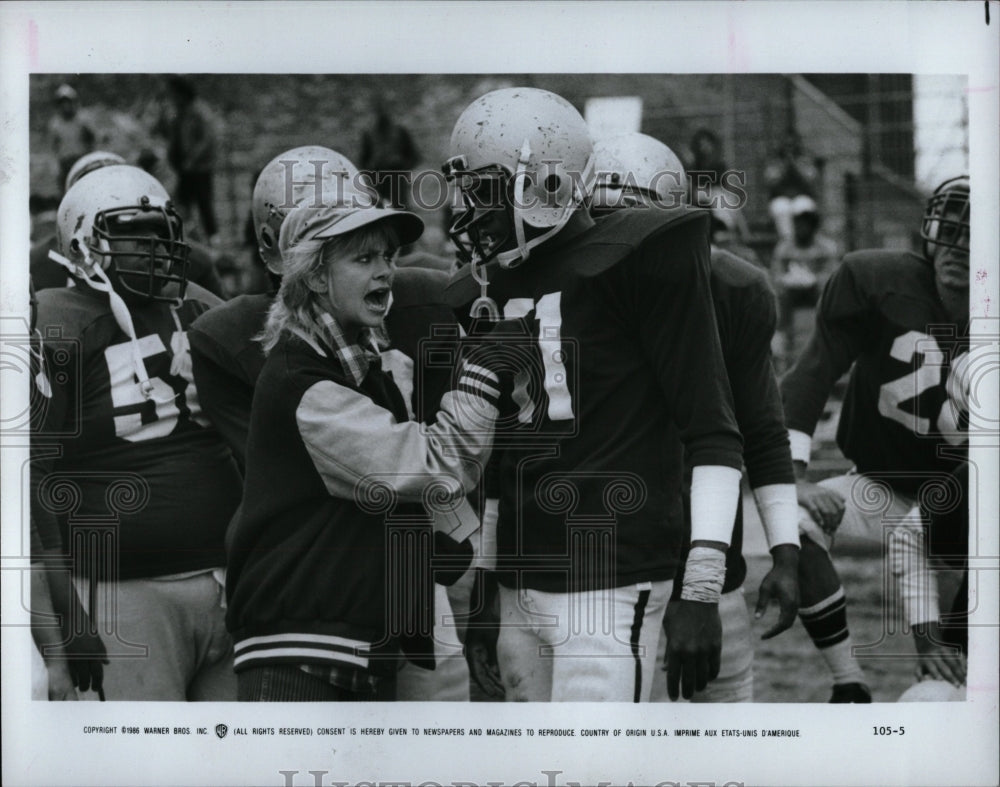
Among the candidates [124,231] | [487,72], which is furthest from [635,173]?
[124,231]

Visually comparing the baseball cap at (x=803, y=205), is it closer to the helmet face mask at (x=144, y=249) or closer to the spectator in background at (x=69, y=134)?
the helmet face mask at (x=144, y=249)

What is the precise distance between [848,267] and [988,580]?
848 mm

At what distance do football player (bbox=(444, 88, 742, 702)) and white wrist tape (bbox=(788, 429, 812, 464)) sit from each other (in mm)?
269

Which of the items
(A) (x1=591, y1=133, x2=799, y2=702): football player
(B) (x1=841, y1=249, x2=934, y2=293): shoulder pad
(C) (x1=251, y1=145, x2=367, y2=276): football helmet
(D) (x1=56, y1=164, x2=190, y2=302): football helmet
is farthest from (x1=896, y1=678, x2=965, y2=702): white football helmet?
(D) (x1=56, y1=164, x2=190, y2=302): football helmet

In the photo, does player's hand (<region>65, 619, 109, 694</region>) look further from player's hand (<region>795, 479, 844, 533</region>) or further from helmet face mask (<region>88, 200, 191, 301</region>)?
player's hand (<region>795, 479, 844, 533</region>)

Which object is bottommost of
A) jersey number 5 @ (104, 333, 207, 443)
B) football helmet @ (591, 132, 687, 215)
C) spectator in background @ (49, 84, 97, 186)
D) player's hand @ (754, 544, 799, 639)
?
player's hand @ (754, 544, 799, 639)

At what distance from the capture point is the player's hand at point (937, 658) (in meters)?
3.62

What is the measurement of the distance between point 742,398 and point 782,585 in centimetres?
47

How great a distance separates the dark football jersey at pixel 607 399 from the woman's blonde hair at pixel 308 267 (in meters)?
0.25

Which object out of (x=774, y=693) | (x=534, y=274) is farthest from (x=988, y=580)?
(x=534, y=274)

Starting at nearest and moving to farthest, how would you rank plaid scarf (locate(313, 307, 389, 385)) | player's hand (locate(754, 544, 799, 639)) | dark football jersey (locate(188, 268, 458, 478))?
plaid scarf (locate(313, 307, 389, 385)), dark football jersey (locate(188, 268, 458, 478)), player's hand (locate(754, 544, 799, 639))

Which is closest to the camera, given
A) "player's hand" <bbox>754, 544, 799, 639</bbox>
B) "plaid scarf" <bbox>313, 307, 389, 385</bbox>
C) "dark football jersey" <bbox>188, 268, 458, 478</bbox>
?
"plaid scarf" <bbox>313, 307, 389, 385</bbox>

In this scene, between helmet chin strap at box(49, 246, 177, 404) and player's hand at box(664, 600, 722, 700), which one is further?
helmet chin strap at box(49, 246, 177, 404)

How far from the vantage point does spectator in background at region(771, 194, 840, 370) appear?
3600 millimetres
